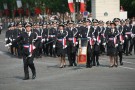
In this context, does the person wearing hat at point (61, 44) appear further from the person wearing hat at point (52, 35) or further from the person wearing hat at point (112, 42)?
the person wearing hat at point (52, 35)

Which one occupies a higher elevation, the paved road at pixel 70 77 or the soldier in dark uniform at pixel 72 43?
the soldier in dark uniform at pixel 72 43

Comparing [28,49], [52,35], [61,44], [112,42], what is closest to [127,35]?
[52,35]

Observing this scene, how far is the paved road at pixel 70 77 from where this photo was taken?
16.7m

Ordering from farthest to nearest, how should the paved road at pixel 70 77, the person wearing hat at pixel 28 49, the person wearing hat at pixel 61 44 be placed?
1. the person wearing hat at pixel 61 44
2. the person wearing hat at pixel 28 49
3. the paved road at pixel 70 77

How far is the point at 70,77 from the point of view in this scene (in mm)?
19234

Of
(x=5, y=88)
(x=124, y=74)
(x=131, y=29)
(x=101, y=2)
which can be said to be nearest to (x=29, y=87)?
(x=5, y=88)

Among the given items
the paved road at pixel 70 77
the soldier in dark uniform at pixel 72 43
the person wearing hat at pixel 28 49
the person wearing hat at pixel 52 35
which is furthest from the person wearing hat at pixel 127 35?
the person wearing hat at pixel 28 49

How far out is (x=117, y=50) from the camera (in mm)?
22609

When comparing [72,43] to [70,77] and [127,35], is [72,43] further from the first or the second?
[127,35]

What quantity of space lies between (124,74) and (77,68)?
309 centimetres

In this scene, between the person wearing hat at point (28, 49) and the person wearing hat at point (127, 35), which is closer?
the person wearing hat at point (28, 49)

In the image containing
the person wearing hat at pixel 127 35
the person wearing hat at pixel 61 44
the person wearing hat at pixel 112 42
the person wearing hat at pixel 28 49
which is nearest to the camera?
the person wearing hat at pixel 28 49

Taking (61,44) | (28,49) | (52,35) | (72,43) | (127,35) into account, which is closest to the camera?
(28,49)

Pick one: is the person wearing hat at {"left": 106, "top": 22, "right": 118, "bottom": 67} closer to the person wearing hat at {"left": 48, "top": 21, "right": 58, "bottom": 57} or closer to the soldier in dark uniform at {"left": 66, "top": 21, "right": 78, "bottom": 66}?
the soldier in dark uniform at {"left": 66, "top": 21, "right": 78, "bottom": 66}
